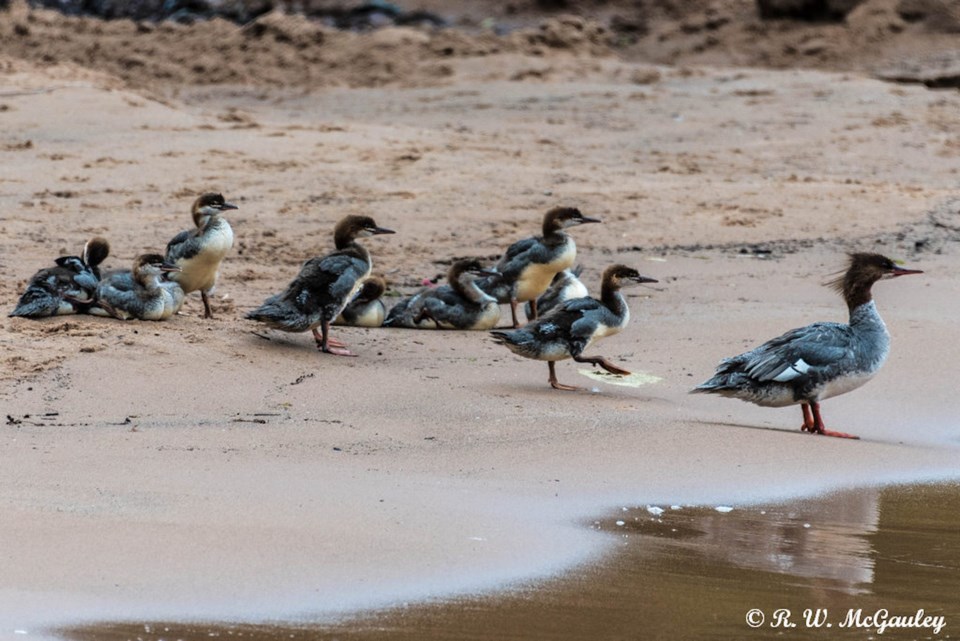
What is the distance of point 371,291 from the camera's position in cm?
1050

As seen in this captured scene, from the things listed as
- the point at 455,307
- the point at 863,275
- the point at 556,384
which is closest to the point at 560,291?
the point at 455,307

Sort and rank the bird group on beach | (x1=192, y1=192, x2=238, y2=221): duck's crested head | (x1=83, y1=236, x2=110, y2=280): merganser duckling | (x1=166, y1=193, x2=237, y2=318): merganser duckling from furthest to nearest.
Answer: (x1=192, y1=192, x2=238, y2=221): duck's crested head < (x1=83, y1=236, x2=110, y2=280): merganser duckling < (x1=166, y1=193, x2=237, y2=318): merganser duckling < the bird group on beach

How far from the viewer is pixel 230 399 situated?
8047 mm

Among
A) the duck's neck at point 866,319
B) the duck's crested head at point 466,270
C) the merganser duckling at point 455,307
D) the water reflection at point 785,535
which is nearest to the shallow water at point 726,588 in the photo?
the water reflection at point 785,535

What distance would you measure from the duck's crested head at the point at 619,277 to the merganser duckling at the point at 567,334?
0.03 meters

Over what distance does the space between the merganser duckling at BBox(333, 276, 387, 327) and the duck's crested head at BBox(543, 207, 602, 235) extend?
128 cm

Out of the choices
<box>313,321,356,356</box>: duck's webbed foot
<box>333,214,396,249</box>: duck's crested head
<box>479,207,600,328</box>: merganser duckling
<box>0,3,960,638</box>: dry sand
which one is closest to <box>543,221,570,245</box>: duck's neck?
<box>479,207,600,328</box>: merganser duckling

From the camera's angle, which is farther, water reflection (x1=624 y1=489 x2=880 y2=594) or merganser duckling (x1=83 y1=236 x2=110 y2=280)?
merganser duckling (x1=83 y1=236 x2=110 y2=280)

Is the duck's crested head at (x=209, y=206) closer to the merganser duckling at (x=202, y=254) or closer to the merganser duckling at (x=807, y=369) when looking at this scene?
the merganser duckling at (x=202, y=254)

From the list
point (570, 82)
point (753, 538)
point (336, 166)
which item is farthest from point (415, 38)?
point (753, 538)

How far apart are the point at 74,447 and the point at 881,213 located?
8327 millimetres

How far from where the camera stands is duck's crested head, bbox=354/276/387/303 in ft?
34.2

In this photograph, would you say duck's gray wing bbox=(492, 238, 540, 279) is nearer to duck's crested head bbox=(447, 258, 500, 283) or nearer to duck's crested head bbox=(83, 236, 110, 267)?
duck's crested head bbox=(447, 258, 500, 283)

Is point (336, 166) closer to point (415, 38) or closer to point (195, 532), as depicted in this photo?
point (415, 38)
